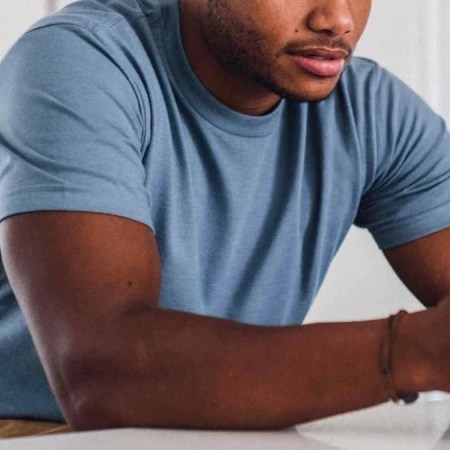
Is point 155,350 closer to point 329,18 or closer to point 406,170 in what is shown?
point 329,18

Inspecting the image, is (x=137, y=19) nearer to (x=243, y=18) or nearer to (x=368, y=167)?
(x=243, y=18)

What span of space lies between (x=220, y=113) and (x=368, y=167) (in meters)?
0.23

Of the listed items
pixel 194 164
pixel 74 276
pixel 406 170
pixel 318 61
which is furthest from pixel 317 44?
pixel 74 276

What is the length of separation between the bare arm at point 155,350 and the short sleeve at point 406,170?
1.69ft

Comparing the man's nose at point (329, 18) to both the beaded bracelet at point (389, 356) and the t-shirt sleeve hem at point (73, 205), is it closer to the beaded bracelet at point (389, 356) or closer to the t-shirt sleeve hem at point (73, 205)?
the t-shirt sleeve hem at point (73, 205)

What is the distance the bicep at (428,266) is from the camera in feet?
4.72

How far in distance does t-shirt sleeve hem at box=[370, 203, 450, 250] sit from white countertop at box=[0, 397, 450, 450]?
1.61 feet

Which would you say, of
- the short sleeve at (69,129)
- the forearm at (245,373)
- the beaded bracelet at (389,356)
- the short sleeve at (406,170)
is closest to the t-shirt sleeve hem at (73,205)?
the short sleeve at (69,129)

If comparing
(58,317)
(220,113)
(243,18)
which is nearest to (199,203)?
(220,113)

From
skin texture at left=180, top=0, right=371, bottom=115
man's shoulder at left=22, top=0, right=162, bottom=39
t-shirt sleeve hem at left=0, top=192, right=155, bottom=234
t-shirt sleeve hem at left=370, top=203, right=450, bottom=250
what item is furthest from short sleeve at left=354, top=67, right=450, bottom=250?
t-shirt sleeve hem at left=0, top=192, right=155, bottom=234

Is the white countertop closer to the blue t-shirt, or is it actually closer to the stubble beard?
the blue t-shirt

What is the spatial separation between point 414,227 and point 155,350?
24.7 inches

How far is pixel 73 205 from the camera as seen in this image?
3.37 feet

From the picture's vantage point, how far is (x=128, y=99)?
3.78 ft
